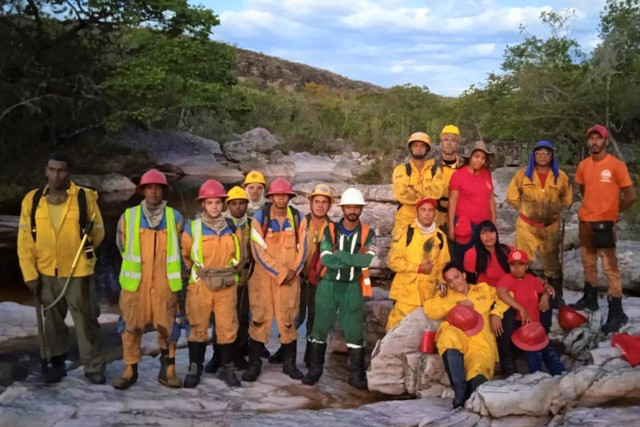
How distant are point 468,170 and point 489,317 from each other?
4.99ft

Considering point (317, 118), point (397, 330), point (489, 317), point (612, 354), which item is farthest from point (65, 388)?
point (317, 118)

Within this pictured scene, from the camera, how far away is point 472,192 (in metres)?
6.06

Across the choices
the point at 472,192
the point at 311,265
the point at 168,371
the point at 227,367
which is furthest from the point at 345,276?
the point at 168,371

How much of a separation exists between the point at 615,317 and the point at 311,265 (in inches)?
119

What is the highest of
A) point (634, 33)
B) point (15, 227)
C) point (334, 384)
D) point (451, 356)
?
point (634, 33)

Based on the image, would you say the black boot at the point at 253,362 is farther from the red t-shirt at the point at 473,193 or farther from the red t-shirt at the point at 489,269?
the red t-shirt at the point at 473,193

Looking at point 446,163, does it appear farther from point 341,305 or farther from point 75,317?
point 75,317

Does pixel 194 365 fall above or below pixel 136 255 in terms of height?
below

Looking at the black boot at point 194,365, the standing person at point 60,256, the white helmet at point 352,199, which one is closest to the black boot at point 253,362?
the black boot at point 194,365

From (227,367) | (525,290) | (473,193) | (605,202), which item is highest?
(473,193)

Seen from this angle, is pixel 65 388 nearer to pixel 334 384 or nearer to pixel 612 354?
pixel 334 384

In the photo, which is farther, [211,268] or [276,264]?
[276,264]

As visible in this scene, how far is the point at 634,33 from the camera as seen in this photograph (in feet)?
59.6

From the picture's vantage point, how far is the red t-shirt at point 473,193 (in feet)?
19.9
